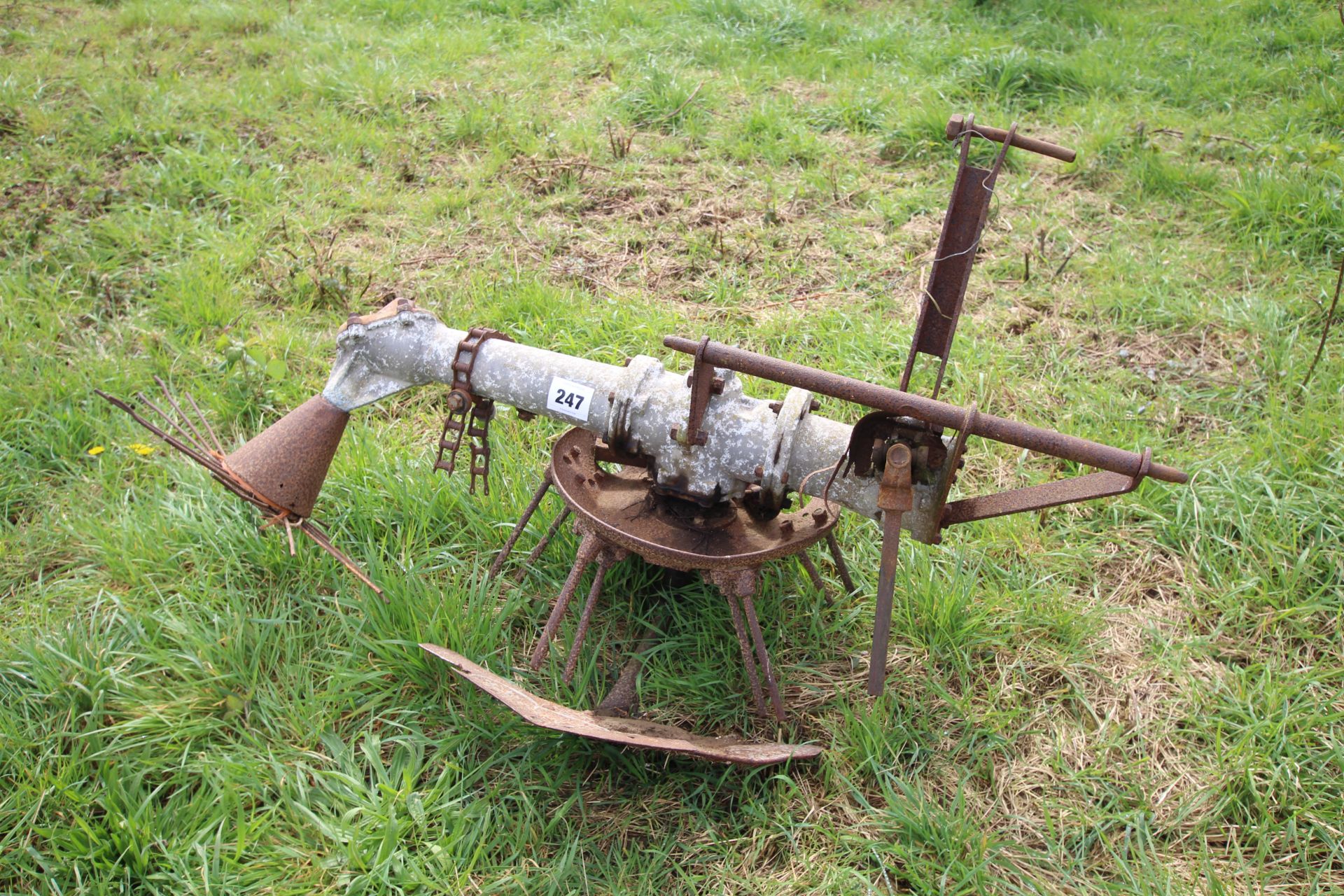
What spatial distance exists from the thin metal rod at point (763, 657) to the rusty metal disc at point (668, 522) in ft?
0.37

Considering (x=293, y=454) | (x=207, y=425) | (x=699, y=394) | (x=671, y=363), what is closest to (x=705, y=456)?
(x=699, y=394)

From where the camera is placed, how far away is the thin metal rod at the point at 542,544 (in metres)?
2.81

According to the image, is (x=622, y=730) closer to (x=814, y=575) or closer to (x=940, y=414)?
(x=814, y=575)

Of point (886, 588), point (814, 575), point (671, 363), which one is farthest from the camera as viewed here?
point (671, 363)

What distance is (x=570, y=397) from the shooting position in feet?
8.09

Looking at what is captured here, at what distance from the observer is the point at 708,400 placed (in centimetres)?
235

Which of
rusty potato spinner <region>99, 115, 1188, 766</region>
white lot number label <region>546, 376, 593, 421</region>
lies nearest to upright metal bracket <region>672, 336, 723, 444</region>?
rusty potato spinner <region>99, 115, 1188, 766</region>

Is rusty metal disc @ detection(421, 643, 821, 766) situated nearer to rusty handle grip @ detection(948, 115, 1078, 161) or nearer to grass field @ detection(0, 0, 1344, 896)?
grass field @ detection(0, 0, 1344, 896)

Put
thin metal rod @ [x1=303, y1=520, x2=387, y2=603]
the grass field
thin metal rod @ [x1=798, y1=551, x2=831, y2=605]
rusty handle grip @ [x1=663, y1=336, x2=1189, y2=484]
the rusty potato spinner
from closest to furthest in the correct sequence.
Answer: rusty handle grip @ [x1=663, y1=336, x2=1189, y2=484] → the rusty potato spinner → the grass field → thin metal rod @ [x1=303, y1=520, x2=387, y2=603] → thin metal rod @ [x1=798, y1=551, x2=831, y2=605]

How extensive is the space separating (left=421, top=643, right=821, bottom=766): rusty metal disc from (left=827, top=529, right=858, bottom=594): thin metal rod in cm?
57

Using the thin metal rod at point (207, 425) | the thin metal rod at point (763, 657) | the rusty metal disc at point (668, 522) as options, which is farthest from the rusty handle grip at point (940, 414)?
the thin metal rod at point (207, 425)

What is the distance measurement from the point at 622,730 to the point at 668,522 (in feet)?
1.89

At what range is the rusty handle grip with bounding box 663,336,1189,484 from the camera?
203 centimetres

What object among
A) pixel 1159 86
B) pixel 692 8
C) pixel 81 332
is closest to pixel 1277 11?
pixel 1159 86
